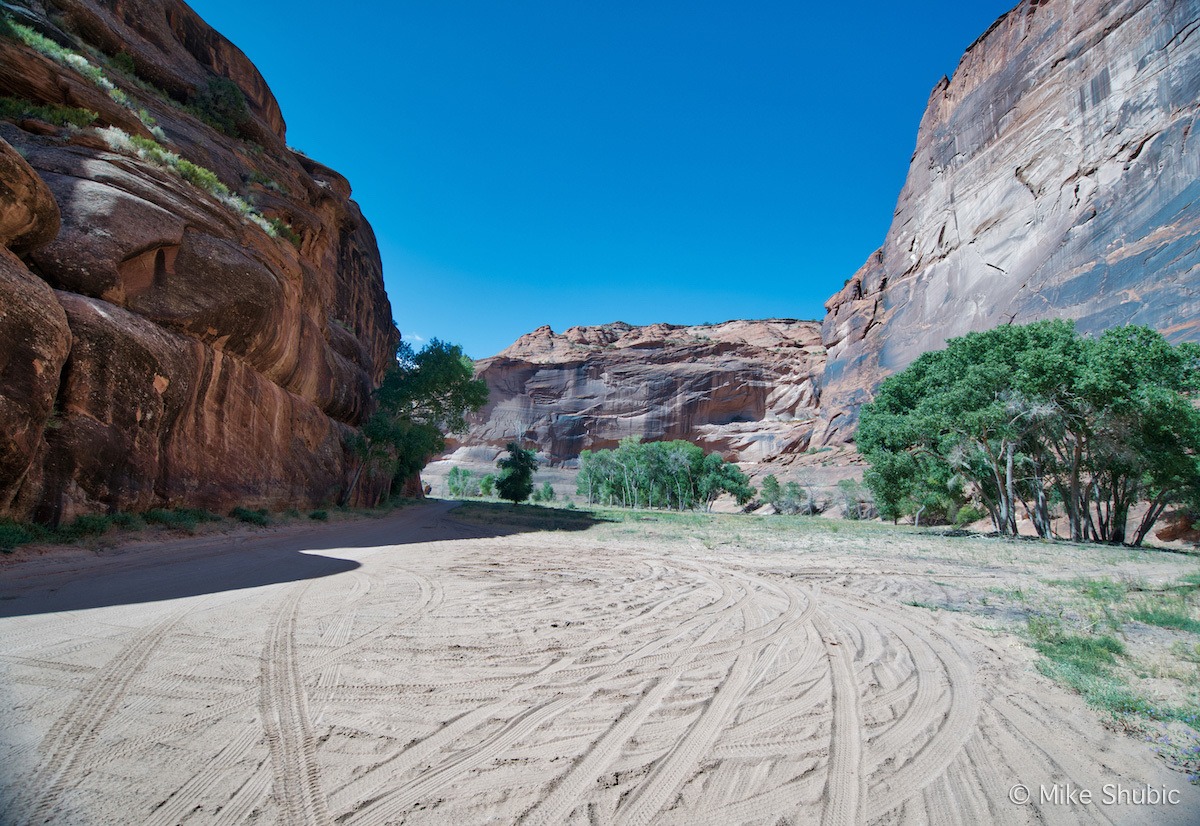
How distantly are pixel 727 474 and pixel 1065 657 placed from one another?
55124mm

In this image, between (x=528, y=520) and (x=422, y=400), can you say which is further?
(x=422, y=400)

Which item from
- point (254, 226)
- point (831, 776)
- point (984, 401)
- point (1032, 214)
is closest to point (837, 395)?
point (1032, 214)

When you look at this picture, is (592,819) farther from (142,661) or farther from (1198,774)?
(142,661)

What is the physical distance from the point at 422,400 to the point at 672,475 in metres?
36.3

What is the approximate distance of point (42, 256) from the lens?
32.1ft

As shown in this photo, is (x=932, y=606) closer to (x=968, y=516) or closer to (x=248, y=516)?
(x=248, y=516)

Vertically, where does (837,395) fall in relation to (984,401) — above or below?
above

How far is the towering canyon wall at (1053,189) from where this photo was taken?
3228 centimetres

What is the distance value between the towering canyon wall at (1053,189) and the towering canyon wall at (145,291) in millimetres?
45419

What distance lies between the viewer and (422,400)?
3062 centimetres

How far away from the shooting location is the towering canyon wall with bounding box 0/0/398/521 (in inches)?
334

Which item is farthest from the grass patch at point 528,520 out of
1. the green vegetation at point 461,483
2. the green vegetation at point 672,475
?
the green vegetation at point 461,483

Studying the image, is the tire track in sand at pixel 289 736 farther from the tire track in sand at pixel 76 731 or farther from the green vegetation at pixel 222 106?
the green vegetation at pixel 222 106

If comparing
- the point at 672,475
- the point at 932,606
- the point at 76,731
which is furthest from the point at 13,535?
the point at 672,475
